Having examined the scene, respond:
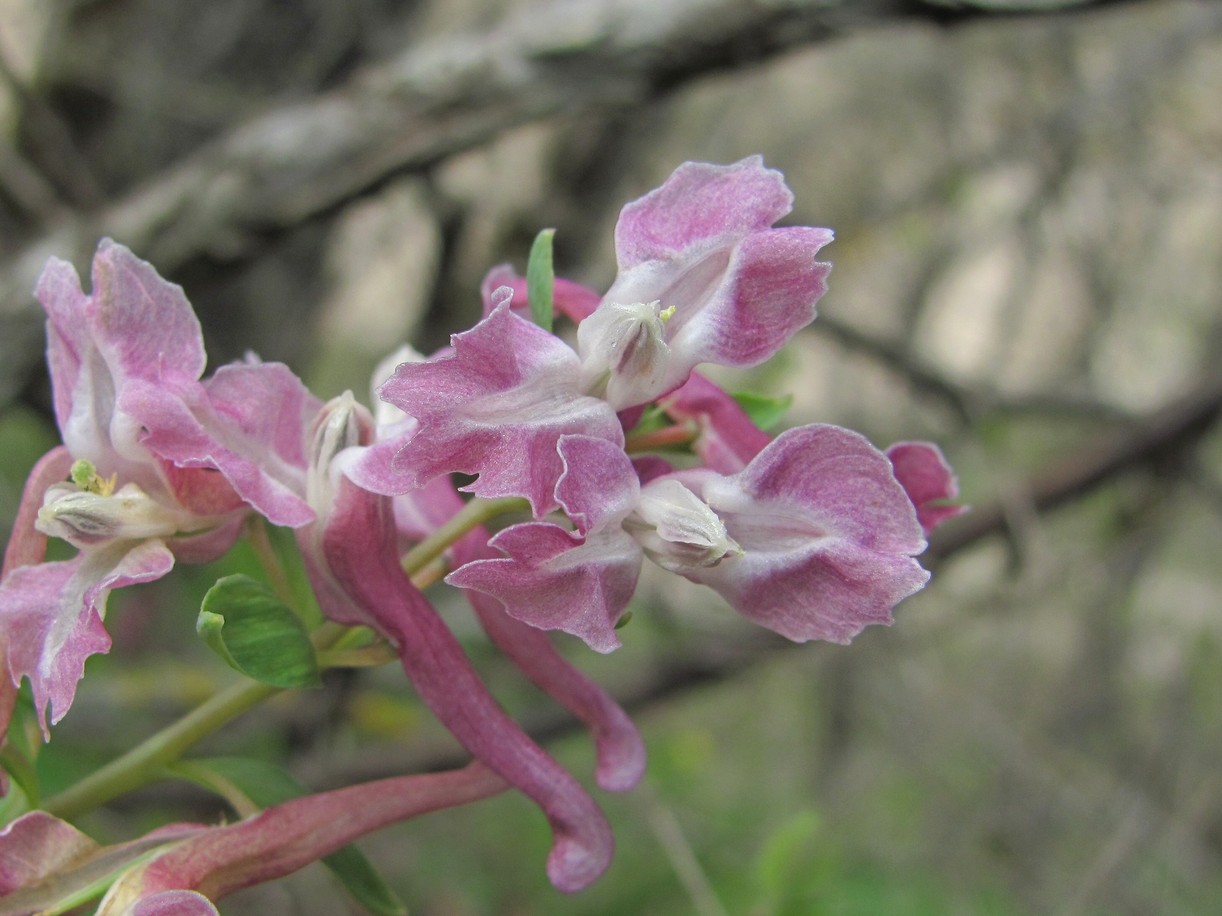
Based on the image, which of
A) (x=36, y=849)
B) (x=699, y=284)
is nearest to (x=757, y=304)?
(x=699, y=284)

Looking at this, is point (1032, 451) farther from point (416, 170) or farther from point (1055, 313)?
point (416, 170)

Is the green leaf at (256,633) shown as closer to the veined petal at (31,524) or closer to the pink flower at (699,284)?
the veined petal at (31,524)

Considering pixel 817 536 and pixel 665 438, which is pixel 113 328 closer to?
pixel 665 438

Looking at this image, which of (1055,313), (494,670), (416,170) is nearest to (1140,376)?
(1055,313)

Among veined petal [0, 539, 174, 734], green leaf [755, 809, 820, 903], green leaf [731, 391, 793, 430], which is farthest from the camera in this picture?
green leaf [755, 809, 820, 903]

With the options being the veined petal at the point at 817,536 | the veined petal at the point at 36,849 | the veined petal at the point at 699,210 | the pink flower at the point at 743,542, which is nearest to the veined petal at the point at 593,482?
the pink flower at the point at 743,542

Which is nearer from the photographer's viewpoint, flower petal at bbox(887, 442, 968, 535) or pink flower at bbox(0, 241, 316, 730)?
pink flower at bbox(0, 241, 316, 730)

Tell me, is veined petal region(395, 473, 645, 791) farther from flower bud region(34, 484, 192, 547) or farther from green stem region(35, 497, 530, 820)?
flower bud region(34, 484, 192, 547)

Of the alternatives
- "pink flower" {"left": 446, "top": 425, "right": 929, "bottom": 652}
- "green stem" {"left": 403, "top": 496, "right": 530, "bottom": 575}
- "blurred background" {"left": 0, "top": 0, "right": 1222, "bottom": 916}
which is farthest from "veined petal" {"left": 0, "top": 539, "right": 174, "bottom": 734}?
"blurred background" {"left": 0, "top": 0, "right": 1222, "bottom": 916}
